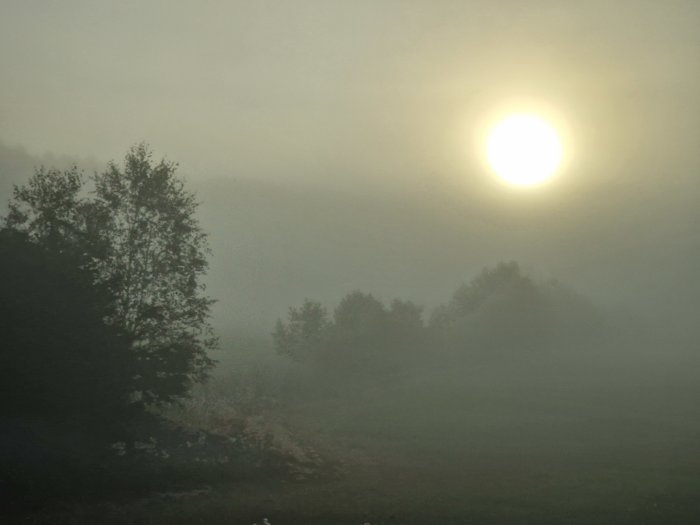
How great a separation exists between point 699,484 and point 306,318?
2693 inches

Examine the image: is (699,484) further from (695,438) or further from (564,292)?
(564,292)

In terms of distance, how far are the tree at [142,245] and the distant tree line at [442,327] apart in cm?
5020

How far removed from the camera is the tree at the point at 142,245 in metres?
36.8

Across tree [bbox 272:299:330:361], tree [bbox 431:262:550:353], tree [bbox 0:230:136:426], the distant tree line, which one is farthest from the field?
tree [bbox 431:262:550:353]

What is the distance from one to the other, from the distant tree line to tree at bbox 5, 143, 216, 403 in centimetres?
5020

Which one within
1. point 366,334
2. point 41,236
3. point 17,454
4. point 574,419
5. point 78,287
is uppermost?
point 366,334

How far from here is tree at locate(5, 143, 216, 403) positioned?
36.8 meters

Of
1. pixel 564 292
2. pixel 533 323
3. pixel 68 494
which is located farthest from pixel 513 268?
pixel 68 494

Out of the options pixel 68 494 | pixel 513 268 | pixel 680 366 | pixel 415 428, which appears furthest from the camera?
pixel 513 268

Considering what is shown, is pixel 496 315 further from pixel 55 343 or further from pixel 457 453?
pixel 55 343

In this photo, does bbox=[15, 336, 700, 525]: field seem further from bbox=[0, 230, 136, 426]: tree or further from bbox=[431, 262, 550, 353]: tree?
bbox=[431, 262, 550, 353]: tree

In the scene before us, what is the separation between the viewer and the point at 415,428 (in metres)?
59.4

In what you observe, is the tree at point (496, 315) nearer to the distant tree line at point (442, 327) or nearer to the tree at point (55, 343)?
the distant tree line at point (442, 327)

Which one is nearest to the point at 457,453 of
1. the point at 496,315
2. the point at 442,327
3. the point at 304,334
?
the point at 304,334
